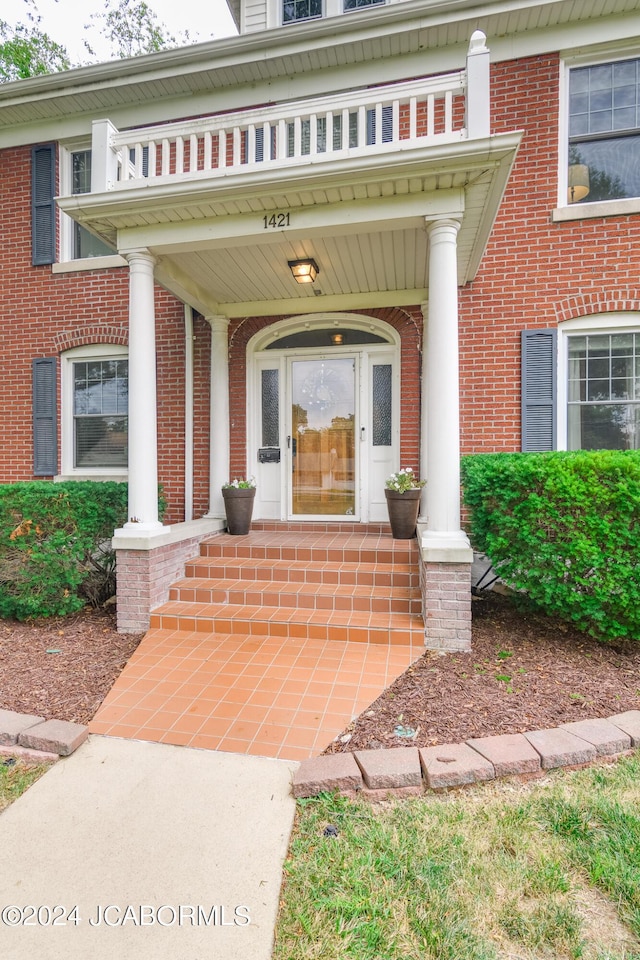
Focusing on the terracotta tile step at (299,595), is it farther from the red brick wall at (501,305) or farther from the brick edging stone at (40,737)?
the red brick wall at (501,305)

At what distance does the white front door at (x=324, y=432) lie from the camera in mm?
5543

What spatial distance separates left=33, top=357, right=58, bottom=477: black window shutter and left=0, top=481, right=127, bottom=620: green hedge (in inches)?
85.3

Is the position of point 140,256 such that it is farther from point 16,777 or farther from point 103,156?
point 16,777

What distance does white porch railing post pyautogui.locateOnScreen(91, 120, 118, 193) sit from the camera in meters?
3.87

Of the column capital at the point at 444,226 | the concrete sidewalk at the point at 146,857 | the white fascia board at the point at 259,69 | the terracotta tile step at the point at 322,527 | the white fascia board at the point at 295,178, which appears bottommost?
the concrete sidewalk at the point at 146,857

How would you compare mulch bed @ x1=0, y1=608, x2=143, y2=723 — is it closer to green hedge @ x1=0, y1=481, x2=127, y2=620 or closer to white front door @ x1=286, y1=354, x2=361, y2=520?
green hedge @ x1=0, y1=481, x2=127, y2=620

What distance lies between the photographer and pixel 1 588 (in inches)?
163

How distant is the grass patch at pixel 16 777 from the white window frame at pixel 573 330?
500 centimetres

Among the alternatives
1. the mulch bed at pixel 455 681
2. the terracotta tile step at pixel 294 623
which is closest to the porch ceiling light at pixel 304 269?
the terracotta tile step at pixel 294 623

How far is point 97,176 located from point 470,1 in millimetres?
4028

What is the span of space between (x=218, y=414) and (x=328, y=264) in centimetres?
205

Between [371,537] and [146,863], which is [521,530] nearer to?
[371,537]

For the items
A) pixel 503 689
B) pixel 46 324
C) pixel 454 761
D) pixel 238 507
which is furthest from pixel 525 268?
pixel 46 324

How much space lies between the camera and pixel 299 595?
3881mm
